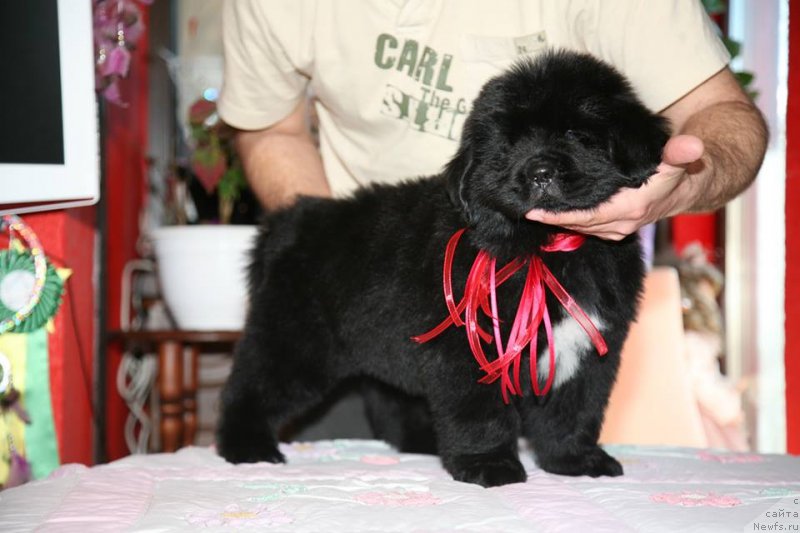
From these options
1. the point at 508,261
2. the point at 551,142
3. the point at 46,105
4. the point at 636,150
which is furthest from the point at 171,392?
the point at 636,150

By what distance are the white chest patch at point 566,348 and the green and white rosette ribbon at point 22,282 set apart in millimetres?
1197

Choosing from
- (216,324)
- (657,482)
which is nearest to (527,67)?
(657,482)

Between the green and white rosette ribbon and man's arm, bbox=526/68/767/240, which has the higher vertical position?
man's arm, bbox=526/68/767/240

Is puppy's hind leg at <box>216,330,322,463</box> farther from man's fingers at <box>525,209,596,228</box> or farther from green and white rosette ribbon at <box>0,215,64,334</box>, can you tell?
man's fingers at <box>525,209,596,228</box>

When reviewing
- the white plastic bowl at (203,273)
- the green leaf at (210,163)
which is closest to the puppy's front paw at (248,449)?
the white plastic bowl at (203,273)

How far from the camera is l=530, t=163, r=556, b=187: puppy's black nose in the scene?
1493 mm

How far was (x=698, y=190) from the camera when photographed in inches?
66.4

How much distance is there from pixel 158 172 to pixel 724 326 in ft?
10.8

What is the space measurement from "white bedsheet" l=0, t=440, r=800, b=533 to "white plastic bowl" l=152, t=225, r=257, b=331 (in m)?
1.48

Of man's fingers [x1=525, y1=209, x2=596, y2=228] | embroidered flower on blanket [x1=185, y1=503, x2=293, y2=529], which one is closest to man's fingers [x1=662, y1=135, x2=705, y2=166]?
man's fingers [x1=525, y1=209, x2=596, y2=228]

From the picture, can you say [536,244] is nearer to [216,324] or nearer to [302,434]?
[302,434]

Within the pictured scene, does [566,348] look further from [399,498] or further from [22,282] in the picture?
[22,282]

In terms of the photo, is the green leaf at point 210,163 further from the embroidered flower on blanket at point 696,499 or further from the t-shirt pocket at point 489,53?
the embroidered flower on blanket at point 696,499

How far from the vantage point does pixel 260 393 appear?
6.33 ft
